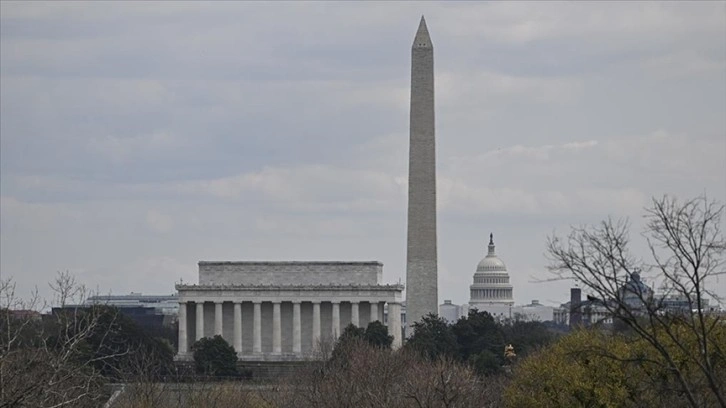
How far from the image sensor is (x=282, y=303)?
150m

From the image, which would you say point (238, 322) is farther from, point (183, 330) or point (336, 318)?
point (336, 318)

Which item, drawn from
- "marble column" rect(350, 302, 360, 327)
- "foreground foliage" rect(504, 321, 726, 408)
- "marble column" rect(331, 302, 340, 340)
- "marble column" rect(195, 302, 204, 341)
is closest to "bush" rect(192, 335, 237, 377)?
"marble column" rect(331, 302, 340, 340)

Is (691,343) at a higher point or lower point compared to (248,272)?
lower

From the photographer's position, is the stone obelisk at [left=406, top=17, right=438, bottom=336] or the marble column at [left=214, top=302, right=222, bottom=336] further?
the marble column at [left=214, top=302, right=222, bottom=336]

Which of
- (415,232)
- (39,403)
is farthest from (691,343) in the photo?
(415,232)

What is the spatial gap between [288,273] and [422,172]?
26.0 metres

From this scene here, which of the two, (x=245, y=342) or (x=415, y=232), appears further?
(x=245, y=342)

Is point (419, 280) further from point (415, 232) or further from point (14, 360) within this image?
point (14, 360)

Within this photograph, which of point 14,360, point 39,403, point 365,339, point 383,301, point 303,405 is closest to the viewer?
point 39,403

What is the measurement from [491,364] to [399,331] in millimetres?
44041

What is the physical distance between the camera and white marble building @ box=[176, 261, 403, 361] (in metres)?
148

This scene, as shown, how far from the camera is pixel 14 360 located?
151 ft

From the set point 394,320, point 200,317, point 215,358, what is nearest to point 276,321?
point 200,317

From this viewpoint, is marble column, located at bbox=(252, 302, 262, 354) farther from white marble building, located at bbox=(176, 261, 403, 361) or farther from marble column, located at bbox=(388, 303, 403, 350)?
marble column, located at bbox=(388, 303, 403, 350)
